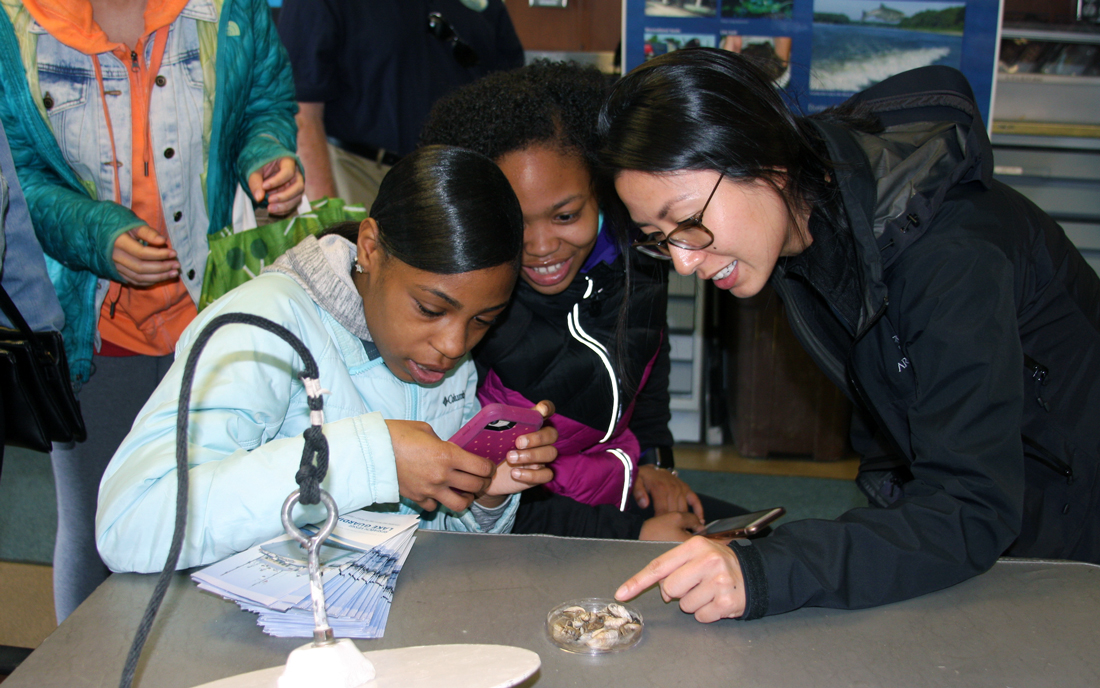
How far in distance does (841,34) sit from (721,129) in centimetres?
208

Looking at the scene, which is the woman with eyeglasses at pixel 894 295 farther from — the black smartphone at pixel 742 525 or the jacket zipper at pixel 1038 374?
the black smartphone at pixel 742 525

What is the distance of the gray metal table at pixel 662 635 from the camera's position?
806mm

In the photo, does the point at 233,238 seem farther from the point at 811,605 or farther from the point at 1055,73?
the point at 1055,73

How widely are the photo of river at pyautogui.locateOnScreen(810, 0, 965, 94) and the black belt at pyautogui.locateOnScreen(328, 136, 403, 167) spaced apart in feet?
4.92

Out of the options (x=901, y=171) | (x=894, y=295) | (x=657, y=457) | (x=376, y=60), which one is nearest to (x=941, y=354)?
(x=894, y=295)

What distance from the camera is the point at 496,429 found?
120 cm

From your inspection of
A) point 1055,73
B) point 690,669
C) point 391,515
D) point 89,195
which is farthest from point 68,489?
point 1055,73

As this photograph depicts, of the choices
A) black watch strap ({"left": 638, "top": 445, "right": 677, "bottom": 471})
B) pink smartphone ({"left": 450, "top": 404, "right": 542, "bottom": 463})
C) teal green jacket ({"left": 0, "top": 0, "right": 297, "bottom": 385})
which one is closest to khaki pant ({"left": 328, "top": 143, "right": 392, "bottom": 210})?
teal green jacket ({"left": 0, "top": 0, "right": 297, "bottom": 385})

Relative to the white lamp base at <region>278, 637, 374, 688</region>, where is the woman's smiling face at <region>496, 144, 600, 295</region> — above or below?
above

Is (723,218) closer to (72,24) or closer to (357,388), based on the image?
(357,388)

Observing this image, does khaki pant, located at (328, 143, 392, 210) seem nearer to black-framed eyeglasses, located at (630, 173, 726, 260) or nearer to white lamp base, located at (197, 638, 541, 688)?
black-framed eyeglasses, located at (630, 173, 726, 260)

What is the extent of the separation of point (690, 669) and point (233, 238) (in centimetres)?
110

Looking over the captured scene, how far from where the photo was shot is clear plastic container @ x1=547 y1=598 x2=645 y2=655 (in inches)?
33.3

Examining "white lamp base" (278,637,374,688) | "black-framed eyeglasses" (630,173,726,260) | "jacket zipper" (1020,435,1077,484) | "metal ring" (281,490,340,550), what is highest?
"black-framed eyeglasses" (630,173,726,260)
